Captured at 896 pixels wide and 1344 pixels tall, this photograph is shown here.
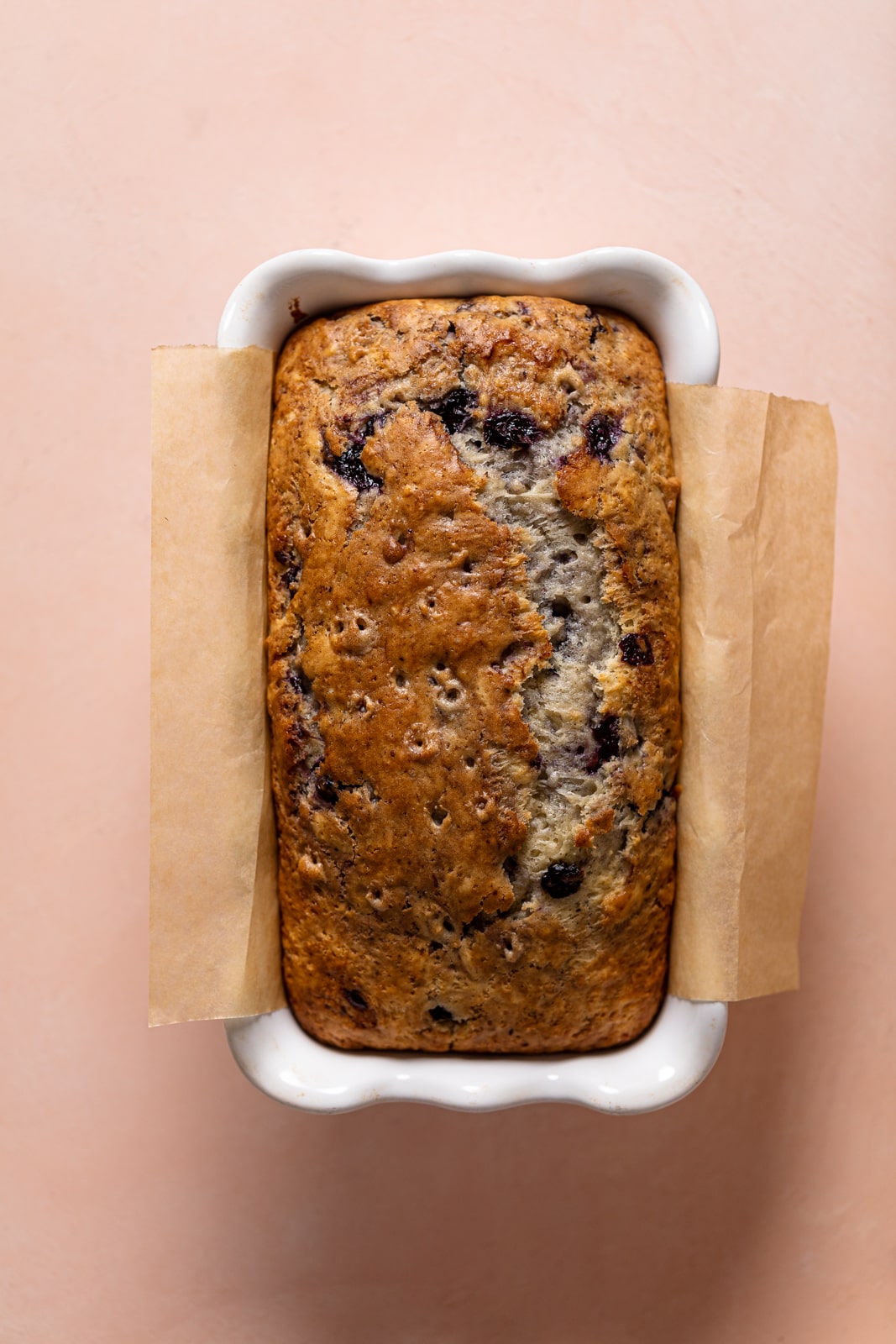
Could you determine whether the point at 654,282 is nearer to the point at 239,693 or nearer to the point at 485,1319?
the point at 239,693

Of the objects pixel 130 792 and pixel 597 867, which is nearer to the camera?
pixel 597 867

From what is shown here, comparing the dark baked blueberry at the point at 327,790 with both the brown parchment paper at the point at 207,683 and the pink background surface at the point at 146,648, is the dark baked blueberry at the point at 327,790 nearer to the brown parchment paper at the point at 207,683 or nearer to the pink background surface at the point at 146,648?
the brown parchment paper at the point at 207,683

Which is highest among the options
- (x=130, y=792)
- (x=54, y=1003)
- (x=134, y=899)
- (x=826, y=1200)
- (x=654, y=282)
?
(x=654, y=282)

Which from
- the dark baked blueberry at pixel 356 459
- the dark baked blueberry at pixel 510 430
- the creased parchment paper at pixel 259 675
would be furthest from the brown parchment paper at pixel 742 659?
the dark baked blueberry at pixel 356 459

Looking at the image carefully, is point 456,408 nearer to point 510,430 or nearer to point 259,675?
point 510,430

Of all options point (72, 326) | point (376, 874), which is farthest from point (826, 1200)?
point (72, 326)

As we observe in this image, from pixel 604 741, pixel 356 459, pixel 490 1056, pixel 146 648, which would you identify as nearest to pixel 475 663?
pixel 604 741

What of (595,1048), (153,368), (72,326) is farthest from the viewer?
(72,326)
